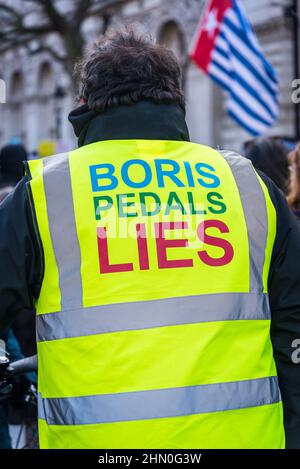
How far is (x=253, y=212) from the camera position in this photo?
231 centimetres

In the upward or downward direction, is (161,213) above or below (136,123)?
below

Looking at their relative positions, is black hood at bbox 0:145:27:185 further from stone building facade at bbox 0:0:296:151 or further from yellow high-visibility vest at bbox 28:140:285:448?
stone building facade at bbox 0:0:296:151

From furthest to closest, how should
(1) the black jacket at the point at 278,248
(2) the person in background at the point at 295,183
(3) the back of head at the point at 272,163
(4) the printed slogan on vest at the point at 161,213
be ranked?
(3) the back of head at the point at 272,163
(2) the person in background at the point at 295,183
(1) the black jacket at the point at 278,248
(4) the printed slogan on vest at the point at 161,213

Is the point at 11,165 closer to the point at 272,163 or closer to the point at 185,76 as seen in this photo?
the point at 272,163

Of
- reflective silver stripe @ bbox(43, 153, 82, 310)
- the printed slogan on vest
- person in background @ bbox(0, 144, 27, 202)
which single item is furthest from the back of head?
reflective silver stripe @ bbox(43, 153, 82, 310)

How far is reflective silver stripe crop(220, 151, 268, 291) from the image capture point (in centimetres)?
226

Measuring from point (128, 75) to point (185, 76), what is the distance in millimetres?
21703

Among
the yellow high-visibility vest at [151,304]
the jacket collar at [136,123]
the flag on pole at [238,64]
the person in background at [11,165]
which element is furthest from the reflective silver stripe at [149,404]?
the flag on pole at [238,64]

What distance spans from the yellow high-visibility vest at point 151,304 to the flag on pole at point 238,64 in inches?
356

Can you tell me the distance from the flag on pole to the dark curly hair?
8.82 meters

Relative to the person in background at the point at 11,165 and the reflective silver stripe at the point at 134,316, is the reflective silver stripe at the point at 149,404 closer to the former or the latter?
the reflective silver stripe at the point at 134,316

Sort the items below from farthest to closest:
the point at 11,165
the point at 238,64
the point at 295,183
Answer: the point at 238,64 < the point at 11,165 < the point at 295,183

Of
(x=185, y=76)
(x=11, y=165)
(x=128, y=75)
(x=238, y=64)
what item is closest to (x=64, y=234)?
(x=128, y=75)

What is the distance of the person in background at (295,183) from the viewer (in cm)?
443
